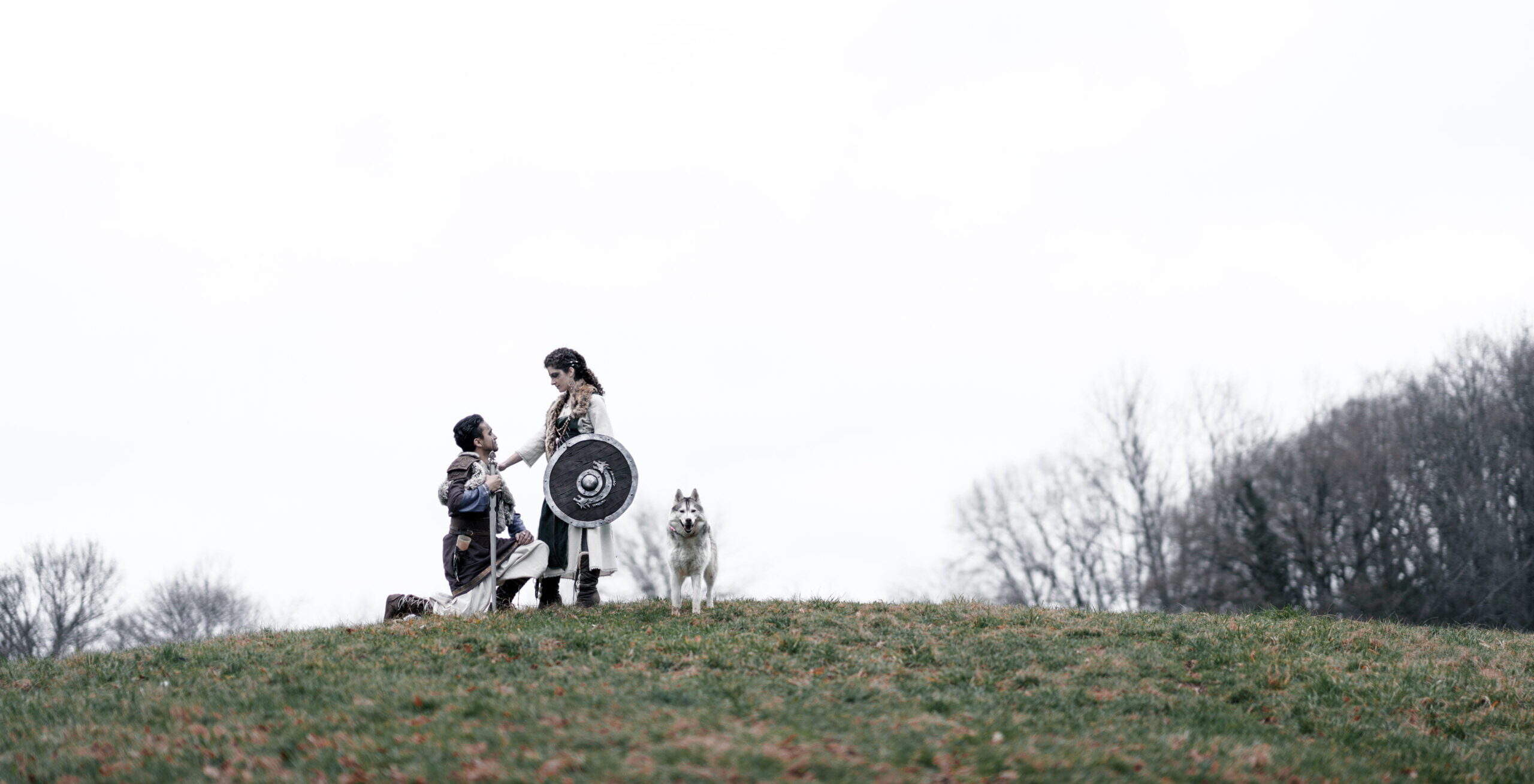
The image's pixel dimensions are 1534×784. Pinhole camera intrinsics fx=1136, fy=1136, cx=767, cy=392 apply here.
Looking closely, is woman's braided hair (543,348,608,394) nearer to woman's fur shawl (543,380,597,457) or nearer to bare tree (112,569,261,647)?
A: woman's fur shawl (543,380,597,457)

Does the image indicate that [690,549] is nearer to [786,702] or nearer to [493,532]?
[493,532]

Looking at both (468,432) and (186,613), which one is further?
(186,613)

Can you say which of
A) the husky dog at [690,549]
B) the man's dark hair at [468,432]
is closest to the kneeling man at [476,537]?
the man's dark hair at [468,432]

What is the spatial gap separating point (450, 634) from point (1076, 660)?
633cm

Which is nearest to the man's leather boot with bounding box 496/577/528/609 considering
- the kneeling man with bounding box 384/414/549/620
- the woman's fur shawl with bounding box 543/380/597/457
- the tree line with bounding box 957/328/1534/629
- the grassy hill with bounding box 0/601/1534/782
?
the kneeling man with bounding box 384/414/549/620

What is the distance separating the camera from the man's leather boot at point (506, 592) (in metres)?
13.9

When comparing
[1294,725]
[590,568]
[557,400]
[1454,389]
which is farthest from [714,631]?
[1454,389]

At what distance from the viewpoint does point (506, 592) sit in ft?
45.8

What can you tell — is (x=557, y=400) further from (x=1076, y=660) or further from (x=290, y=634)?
(x=1076, y=660)

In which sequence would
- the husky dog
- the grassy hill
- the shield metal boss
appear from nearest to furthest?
the grassy hill, the husky dog, the shield metal boss

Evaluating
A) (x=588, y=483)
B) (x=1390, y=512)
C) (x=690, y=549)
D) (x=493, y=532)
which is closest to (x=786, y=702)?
(x=690, y=549)

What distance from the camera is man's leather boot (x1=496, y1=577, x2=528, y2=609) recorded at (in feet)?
45.5

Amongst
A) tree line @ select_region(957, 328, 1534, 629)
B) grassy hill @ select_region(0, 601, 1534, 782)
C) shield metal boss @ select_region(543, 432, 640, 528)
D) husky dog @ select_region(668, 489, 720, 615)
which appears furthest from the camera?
tree line @ select_region(957, 328, 1534, 629)

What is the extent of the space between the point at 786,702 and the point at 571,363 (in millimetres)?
6134
